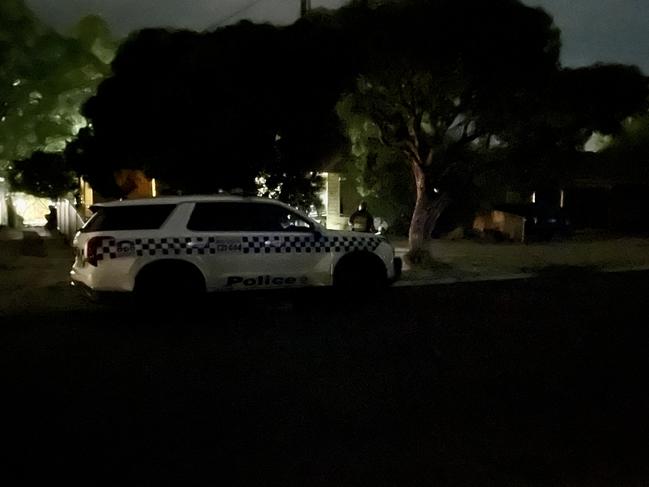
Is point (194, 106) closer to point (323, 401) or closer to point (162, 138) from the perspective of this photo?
point (162, 138)

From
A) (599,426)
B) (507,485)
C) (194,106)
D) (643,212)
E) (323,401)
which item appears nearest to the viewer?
(507,485)

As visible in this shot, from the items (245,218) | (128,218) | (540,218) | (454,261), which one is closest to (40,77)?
(540,218)

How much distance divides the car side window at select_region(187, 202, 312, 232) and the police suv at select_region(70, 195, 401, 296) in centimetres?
1

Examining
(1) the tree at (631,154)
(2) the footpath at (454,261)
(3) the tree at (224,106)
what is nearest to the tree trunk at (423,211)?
(2) the footpath at (454,261)

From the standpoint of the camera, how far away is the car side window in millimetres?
11000

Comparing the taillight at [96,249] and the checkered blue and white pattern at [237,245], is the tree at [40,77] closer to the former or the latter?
the taillight at [96,249]

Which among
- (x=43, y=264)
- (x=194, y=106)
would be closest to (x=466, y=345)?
(x=194, y=106)

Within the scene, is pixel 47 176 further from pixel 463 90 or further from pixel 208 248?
pixel 208 248

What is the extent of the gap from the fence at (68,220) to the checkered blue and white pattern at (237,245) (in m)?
9.99

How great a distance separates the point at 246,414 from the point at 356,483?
1.61m

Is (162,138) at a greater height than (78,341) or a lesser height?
greater

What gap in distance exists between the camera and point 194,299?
1096cm

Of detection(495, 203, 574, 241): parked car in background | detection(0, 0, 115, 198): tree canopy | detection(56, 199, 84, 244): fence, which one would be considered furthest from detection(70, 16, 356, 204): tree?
detection(0, 0, 115, 198): tree canopy

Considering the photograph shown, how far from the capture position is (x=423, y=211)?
→ 17328 millimetres
